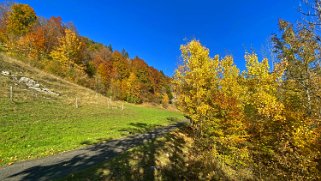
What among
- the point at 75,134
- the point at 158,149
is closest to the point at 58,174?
the point at 158,149

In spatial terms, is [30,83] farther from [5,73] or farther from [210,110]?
[210,110]

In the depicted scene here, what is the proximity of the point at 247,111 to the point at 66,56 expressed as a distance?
4655 centimetres

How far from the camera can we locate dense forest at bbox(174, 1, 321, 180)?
15.3 meters

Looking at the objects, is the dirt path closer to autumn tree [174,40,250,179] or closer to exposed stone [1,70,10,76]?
autumn tree [174,40,250,179]

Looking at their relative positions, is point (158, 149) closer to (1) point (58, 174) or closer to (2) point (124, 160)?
(2) point (124, 160)

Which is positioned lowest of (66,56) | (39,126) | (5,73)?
(39,126)

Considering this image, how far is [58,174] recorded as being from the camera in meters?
9.06

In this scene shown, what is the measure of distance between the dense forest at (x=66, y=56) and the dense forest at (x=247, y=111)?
34461 mm

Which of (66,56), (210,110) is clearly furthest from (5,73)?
(66,56)

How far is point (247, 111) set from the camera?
20312mm

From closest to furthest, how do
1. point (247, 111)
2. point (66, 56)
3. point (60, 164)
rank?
point (60, 164) < point (247, 111) < point (66, 56)

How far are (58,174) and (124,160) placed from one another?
10.5ft

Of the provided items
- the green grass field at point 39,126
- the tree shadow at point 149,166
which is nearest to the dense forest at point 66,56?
the green grass field at point 39,126

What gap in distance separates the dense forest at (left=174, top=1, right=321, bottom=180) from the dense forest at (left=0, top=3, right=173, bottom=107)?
3446 centimetres
